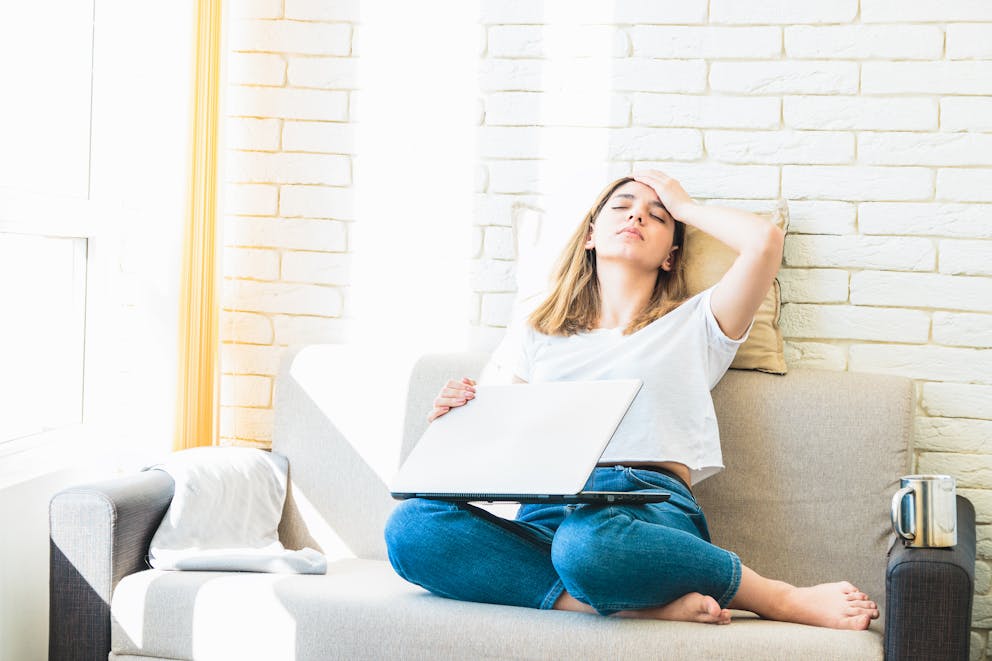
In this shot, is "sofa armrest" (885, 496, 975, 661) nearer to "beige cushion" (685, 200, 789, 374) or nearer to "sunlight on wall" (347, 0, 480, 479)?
"beige cushion" (685, 200, 789, 374)

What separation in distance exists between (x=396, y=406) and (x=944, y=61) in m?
1.47

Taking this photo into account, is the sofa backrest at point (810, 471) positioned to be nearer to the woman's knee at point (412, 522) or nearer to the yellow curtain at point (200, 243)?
the woman's knee at point (412, 522)

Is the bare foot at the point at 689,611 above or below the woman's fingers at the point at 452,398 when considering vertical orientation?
below

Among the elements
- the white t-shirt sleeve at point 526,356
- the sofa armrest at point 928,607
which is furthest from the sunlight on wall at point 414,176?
the sofa armrest at point 928,607

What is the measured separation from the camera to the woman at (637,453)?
1736mm

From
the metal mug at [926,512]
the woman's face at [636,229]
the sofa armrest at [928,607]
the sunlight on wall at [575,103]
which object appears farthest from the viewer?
the sunlight on wall at [575,103]

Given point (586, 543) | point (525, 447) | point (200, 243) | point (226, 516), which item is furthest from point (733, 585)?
point (200, 243)

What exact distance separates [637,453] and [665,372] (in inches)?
7.2

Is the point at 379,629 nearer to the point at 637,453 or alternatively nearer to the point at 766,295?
the point at 637,453

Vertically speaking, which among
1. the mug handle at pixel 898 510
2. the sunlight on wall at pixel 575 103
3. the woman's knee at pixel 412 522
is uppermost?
the sunlight on wall at pixel 575 103

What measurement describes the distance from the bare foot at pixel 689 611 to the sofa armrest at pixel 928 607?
0.27 metres

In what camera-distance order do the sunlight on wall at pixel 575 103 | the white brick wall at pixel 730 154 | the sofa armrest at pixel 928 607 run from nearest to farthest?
the sofa armrest at pixel 928 607, the white brick wall at pixel 730 154, the sunlight on wall at pixel 575 103

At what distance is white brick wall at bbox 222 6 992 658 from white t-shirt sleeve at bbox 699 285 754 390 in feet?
1.08

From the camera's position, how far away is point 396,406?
2.41 metres
